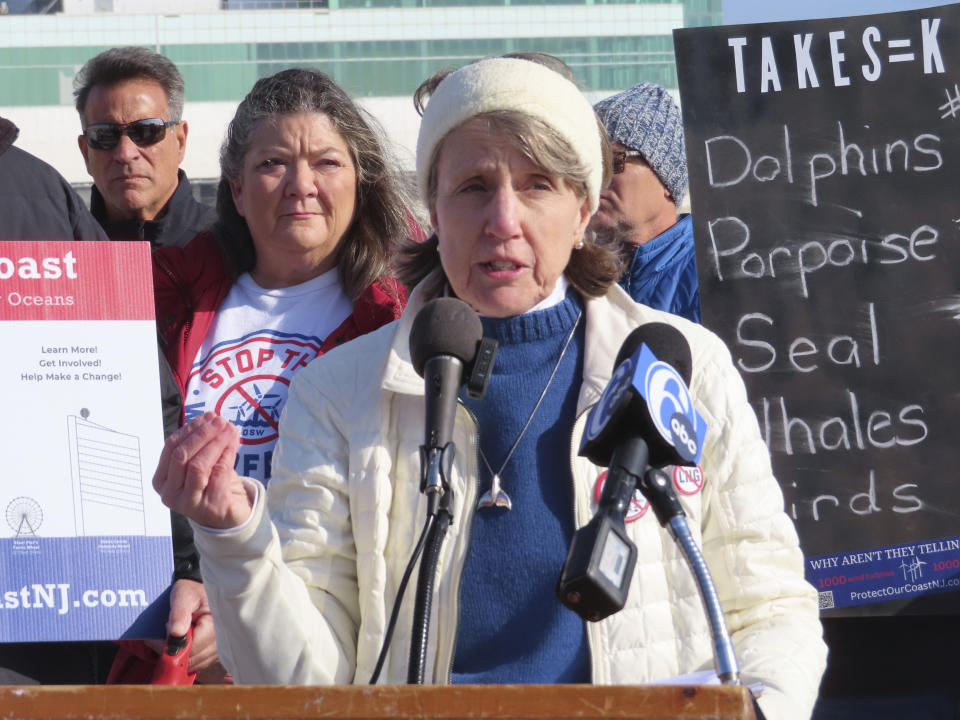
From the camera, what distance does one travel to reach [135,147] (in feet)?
17.1

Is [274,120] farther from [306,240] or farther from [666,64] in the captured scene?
[666,64]

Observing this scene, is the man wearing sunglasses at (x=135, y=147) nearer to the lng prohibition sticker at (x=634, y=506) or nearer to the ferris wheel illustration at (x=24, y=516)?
the ferris wheel illustration at (x=24, y=516)

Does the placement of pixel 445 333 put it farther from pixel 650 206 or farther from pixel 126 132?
pixel 126 132

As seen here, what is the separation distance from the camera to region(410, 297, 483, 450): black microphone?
2176 mm

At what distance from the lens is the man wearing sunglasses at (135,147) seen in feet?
17.1

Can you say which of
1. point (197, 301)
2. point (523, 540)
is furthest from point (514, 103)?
point (197, 301)

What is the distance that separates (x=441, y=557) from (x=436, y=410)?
626 millimetres

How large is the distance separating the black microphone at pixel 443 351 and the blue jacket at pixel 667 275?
86.3 inches

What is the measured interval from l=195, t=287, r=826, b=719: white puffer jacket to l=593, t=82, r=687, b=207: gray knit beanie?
1.90 meters

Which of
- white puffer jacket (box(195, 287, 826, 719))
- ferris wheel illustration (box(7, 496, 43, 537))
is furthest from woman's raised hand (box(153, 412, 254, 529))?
ferris wheel illustration (box(7, 496, 43, 537))

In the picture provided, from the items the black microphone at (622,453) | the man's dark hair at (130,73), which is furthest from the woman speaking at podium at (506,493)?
the man's dark hair at (130,73)

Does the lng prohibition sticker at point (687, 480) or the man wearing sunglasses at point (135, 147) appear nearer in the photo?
the lng prohibition sticker at point (687, 480)

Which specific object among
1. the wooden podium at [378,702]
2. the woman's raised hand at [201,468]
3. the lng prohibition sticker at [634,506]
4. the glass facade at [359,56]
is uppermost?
the glass facade at [359,56]

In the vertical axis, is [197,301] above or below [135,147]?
below
